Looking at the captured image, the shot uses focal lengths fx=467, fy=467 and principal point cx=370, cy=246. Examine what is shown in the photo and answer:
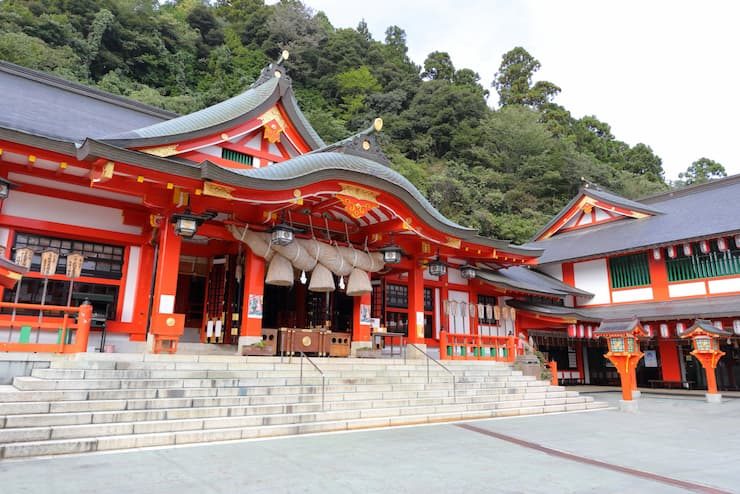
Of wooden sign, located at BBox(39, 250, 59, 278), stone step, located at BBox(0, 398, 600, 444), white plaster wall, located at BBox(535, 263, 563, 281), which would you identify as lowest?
stone step, located at BBox(0, 398, 600, 444)

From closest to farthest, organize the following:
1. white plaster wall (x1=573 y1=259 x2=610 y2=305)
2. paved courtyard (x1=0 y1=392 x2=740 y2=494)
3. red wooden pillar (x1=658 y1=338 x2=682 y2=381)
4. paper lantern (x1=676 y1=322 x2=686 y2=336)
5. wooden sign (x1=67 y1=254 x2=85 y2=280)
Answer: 1. paved courtyard (x1=0 y1=392 x2=740 y2=494)
2. wooden sign (x1=67 y1=254 x2=85 y2=280)
3. paper lantern (x1=676 y1=322 x2=686 y2=336)
4. red wooden pillar (x1=658 y1=338 x2=682 y2=381)
5. white plaster wall (x1=573 y1=259 x2=610 y2=305)

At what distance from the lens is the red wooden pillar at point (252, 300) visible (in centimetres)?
1030

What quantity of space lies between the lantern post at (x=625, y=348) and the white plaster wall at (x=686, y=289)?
611 cm

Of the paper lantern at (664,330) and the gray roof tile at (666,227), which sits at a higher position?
the gray roof tile at (666,227)

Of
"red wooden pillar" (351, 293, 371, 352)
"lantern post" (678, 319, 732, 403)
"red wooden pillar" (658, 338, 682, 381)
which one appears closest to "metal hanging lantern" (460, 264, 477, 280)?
"red wooden pillar" (351, 293, 371, 352)

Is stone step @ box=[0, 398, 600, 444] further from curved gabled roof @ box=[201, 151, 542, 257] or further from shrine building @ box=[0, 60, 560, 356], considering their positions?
curved gabled roof @ box=[201, 151, 542, 257]

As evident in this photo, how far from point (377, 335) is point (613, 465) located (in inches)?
309

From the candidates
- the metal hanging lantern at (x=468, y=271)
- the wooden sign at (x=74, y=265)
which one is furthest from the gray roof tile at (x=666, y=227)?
the wooden sign at (x=74, y=265)

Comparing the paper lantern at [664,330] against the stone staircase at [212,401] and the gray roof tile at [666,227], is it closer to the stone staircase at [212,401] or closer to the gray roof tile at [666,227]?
the gray roof tile at [666,227]

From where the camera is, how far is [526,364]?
43.4 feet

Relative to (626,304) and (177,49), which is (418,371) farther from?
(177,49)

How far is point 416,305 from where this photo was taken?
44.2 ft

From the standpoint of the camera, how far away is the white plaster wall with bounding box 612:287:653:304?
57.6ft

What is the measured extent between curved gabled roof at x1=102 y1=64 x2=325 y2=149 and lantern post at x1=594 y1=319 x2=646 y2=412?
964 centimetres
